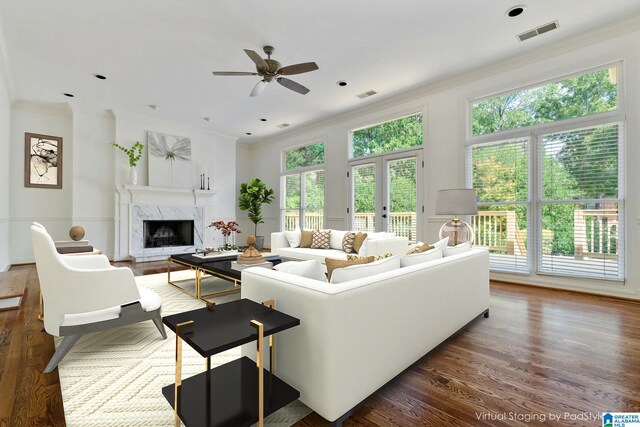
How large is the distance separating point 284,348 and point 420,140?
459 centimetres

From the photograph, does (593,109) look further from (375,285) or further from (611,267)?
(375,285)

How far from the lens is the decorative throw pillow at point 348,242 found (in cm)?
461

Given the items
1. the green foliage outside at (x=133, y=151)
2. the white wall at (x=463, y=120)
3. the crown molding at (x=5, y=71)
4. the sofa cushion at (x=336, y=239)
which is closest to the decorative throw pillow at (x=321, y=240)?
the sofa cushion at (x=336, y=239)

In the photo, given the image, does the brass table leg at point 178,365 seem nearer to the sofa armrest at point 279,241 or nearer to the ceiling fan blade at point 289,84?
the ceiling fan blade at point 289,84

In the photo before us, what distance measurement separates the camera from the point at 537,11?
10.3ft

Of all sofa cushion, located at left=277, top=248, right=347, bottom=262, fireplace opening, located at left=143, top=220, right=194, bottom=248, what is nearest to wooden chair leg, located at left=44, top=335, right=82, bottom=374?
sofa cushion, located at left=277, top=248, right=347, bottom=262

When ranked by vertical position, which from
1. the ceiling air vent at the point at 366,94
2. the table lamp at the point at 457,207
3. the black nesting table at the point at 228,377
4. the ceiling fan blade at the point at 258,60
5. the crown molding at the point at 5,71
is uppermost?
the ceiling air vent at the point at 366,94

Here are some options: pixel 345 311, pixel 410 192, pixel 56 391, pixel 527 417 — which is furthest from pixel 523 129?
pixel 56 391

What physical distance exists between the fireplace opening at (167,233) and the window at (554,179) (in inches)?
238

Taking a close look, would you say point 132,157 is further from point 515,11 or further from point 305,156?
point 515,11

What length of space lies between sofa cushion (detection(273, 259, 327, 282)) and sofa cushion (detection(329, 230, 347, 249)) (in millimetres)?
3122

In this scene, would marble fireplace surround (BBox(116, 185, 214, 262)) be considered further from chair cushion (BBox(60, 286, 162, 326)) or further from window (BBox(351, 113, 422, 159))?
chair cushion (BBox(60, 286, 162, 326))

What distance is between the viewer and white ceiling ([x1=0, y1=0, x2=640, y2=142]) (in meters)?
3.08

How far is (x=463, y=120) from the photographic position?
4.66 meters
